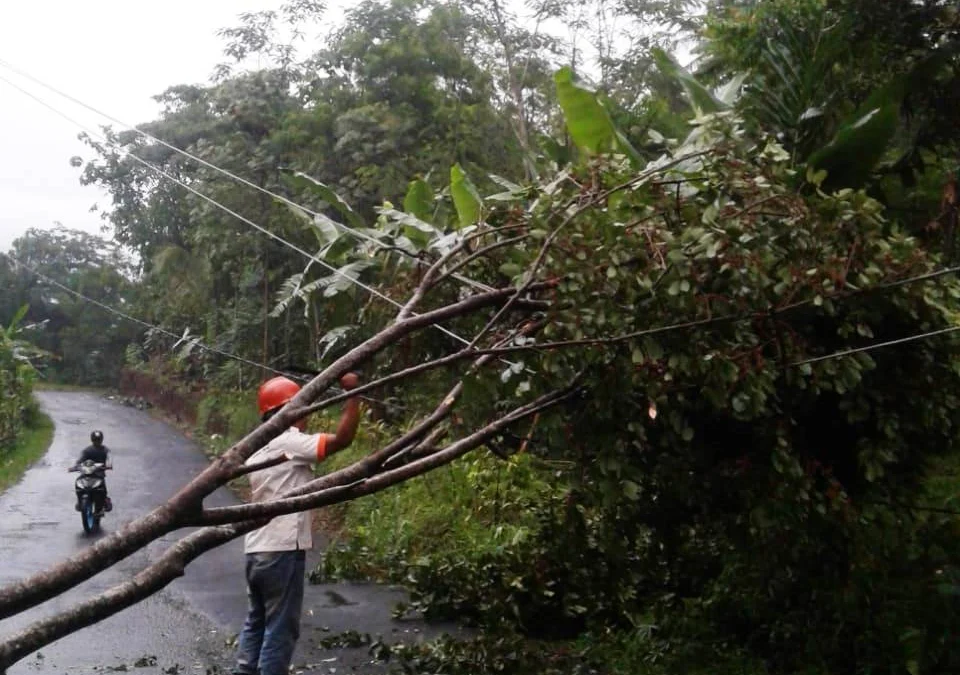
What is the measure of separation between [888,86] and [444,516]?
22.4 feet

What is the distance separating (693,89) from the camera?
219 inches

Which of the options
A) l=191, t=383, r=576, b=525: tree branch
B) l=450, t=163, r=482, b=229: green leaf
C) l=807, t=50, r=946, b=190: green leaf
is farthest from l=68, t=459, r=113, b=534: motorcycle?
l=191, t=383, r=576, b=525: tree branch

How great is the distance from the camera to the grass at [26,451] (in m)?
19.2

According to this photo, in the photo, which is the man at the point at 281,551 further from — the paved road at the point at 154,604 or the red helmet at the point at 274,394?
the paved road at the point at 154,604

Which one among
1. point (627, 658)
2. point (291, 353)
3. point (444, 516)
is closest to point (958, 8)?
point (627, 658)

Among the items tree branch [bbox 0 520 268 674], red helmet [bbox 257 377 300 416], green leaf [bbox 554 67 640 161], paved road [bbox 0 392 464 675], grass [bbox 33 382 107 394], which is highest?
green leaf [bbox 554 67 640 161]

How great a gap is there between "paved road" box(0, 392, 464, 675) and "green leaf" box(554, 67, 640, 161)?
3.80 m

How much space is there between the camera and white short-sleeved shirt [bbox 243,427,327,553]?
224 inches

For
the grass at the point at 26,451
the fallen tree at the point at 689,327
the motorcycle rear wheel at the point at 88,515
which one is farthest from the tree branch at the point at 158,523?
the grass at the point at 26,451

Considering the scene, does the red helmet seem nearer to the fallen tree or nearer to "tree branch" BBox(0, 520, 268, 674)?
the fallen tree

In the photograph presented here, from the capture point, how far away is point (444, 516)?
11281 mm

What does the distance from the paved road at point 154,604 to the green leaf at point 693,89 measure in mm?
4033

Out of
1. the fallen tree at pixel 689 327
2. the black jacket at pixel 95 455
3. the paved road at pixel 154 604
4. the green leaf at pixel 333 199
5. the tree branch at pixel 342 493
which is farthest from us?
the black jacket at pixel 95 455

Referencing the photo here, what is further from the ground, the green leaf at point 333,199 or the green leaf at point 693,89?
the green leaf at point 693,89
